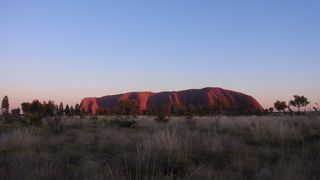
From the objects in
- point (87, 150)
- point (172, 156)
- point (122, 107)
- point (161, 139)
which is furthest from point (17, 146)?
point (122, 107)

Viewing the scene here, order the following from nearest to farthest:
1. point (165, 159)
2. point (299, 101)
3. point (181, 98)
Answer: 1. point (165, 159)
2. point (299, 101)
3. point (181, 98)

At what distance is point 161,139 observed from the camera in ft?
26.5

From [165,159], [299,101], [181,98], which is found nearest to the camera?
[165,159]

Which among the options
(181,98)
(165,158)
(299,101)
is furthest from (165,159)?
(181,98)

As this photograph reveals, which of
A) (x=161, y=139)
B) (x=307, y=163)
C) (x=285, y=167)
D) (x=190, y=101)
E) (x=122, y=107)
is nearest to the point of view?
(x=285, y=167)

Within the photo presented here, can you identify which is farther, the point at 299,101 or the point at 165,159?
the point at 299,101

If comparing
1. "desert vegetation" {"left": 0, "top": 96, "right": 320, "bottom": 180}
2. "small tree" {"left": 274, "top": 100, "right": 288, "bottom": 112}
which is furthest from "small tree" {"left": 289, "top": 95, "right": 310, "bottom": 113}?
"desert vegetation" {"left": 0, "top": 96, "right": 320, "bottom": 180}

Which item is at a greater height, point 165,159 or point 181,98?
point 181,98

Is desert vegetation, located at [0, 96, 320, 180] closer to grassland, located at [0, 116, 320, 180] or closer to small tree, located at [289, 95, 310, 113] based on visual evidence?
grassland, located at [0, 116, 320, 180]

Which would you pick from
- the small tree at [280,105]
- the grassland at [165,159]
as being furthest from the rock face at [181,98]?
the grassland at [165,159]

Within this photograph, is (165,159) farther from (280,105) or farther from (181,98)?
(181,98)

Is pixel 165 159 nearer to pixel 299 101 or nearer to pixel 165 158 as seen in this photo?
pixel 165 158

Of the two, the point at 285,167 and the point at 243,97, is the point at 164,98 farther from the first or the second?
the point at 285,167

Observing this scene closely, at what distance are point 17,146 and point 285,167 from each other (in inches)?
248
